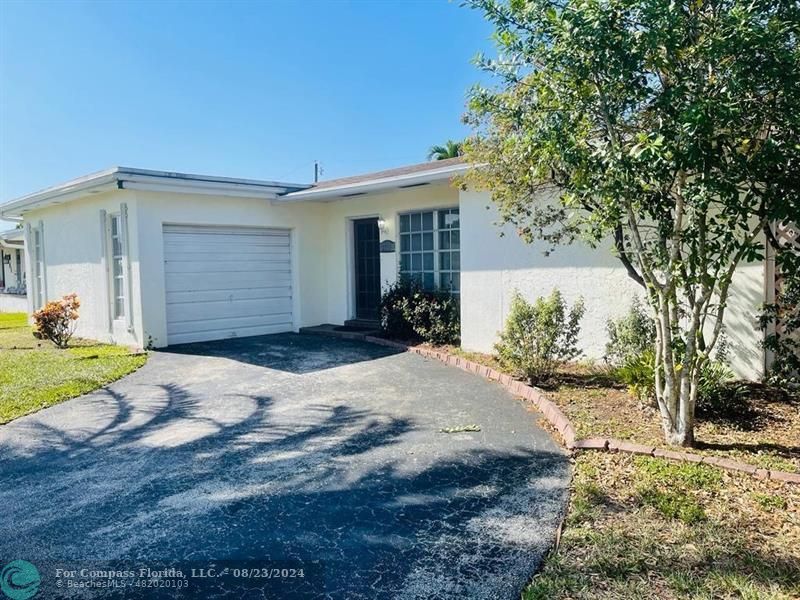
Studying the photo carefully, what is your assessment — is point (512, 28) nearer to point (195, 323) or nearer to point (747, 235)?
point (747, 235)

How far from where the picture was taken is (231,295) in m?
11.7

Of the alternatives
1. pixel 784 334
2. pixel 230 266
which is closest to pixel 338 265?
pixel 230 266

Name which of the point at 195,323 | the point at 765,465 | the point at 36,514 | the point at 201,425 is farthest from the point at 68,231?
the point at 765,465

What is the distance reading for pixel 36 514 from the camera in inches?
145

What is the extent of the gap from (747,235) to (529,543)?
2743 millimetres

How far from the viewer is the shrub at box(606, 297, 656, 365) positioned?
6.41m

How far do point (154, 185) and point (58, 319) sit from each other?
150 inches

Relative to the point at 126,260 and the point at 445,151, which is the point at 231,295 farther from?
the point at 445,151

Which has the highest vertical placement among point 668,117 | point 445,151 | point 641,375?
point 445,151

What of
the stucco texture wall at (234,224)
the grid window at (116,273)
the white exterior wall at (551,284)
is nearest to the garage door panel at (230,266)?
the stucco texture wall at (234,224)

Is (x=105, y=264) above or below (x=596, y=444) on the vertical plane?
above

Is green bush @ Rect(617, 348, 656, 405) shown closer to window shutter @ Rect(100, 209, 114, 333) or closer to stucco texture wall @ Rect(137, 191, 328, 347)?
stucco texture wall @ Rect(137, 191, 328, 347)

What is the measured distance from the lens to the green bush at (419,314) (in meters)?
9.71

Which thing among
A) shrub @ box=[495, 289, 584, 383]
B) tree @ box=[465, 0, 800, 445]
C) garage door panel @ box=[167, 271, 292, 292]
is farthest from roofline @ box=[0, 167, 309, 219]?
tree @ box=[465, 0, 800, 445]
